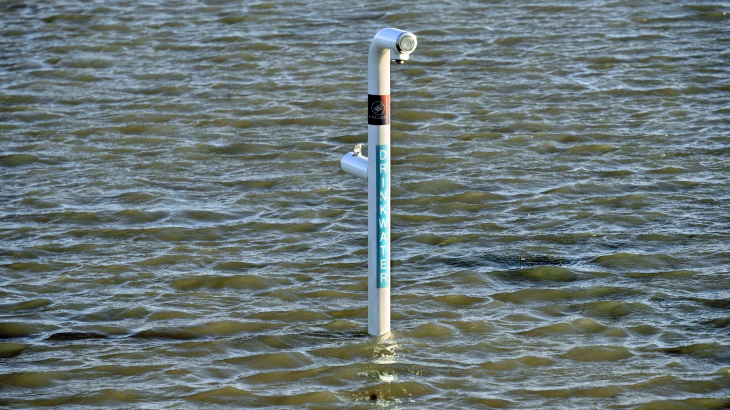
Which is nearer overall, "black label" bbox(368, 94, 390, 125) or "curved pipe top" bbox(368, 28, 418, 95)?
"curved pipe top" bbox(368, 28, 418, 95)

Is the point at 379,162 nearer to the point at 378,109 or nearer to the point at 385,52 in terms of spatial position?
the point at 378,109

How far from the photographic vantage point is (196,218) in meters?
6.67

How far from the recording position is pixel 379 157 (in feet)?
14.8

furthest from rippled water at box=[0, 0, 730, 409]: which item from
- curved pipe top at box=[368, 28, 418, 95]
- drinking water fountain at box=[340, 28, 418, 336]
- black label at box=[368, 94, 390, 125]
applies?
curved pipe top at box=[368, 28, 418, 95]

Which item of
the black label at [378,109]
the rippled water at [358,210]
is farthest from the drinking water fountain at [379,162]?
the rippled water at [358,210]

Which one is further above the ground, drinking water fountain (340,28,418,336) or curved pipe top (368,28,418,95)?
curved pipe top (368,28,418,95)

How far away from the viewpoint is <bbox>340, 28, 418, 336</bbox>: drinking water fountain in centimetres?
439

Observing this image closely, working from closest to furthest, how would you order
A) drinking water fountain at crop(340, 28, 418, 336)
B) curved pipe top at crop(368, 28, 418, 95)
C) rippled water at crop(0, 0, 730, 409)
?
curved pipe top at crop(368, 28, 418, 95), drinking water fountain at crop(340, 28, 418, 336), rippled water at crop(0, 0, 730, 409)

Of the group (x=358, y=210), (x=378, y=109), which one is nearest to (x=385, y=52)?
(x=378, y=109)

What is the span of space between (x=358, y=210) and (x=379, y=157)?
90.9 inches

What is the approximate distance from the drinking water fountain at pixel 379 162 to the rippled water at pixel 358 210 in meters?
0.37

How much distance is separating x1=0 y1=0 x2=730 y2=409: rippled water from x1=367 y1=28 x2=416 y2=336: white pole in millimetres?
405

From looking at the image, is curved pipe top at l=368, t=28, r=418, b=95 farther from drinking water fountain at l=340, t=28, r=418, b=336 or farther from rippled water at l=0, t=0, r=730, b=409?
rippled water at l=0, t=0, r=730, b=409

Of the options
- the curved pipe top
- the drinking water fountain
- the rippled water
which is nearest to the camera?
the curved pipe top
